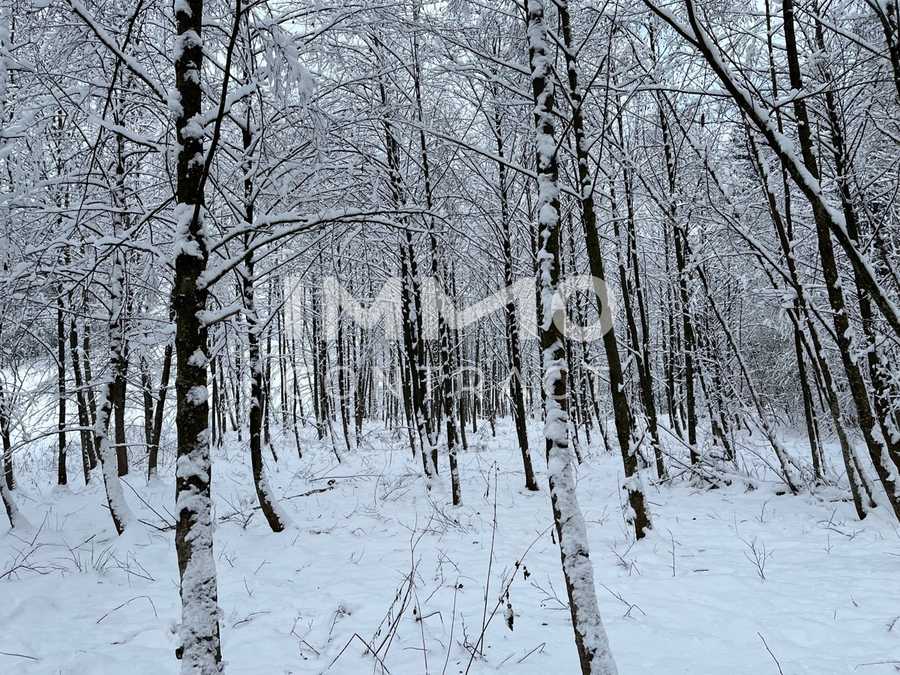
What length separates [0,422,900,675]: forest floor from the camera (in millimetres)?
3404

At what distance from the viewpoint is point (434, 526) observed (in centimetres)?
725

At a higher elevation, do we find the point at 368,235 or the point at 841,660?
the point at 368,235

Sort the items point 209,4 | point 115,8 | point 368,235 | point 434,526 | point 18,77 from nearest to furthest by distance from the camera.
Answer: point 209,4, point 115,8, point 18,77, point 434,526, point 368,235

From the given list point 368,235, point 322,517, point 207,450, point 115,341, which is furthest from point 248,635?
point 368,235

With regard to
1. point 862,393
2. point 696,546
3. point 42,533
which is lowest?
point 696,546

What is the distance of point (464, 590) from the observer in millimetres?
4664

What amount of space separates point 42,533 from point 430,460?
245 inches

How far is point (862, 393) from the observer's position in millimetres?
2980

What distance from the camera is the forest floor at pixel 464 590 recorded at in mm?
3404

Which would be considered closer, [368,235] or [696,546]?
[696,546]

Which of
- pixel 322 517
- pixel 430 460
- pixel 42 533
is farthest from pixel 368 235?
pixel 42 533

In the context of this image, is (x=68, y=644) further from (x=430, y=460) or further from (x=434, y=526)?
(x=430, y=460)

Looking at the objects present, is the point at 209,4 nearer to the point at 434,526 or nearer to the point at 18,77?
the point at 18,77

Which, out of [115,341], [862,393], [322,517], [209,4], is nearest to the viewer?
[862,393]
